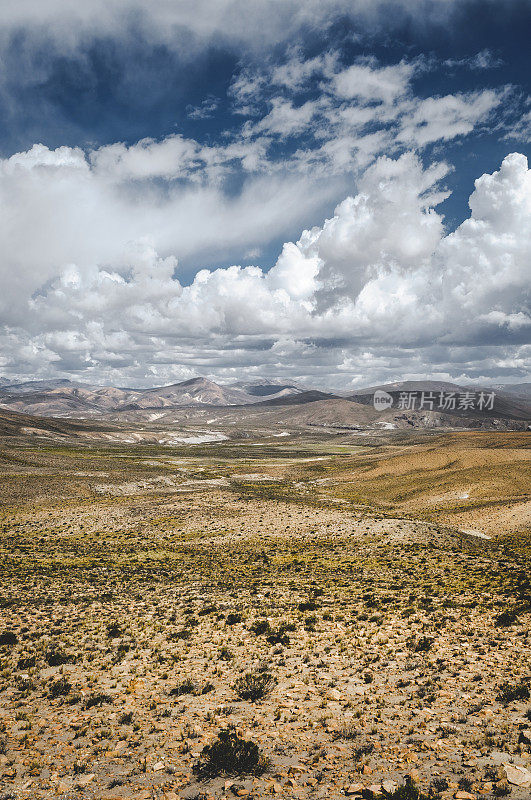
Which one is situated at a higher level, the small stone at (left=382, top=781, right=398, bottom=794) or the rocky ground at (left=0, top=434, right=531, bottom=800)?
the small stone at (left=382, top=781, right=398, bottom=794)

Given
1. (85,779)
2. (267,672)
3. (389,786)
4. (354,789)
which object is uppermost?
(389,786)

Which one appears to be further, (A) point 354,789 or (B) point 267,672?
(B) point 267,672

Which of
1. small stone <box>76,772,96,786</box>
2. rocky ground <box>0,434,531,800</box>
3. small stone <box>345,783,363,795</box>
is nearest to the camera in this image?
small stone <box>345,783,363,795</box>

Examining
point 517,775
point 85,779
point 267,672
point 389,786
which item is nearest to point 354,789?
point 389,786

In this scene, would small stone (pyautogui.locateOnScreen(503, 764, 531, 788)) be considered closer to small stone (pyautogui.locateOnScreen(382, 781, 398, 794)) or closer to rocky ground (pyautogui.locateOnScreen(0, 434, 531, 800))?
rocky ground (pyautogui.locateOnScreen(0, 434, 531, 800))

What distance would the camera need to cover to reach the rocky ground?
10.8 m

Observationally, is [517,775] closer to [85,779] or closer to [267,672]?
[267,672]

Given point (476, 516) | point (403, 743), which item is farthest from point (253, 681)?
point (476, 516)

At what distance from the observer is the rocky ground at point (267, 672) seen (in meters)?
10.8

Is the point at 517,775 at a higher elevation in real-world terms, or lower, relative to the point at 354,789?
higher

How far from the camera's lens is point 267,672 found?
56.4 feet

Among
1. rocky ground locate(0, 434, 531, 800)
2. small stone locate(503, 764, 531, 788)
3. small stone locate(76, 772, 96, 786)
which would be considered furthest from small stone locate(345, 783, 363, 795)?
small stone locate(76, 772, 96, 786)

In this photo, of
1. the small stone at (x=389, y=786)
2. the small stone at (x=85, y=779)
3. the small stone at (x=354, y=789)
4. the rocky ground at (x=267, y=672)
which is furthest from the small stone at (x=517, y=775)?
the small stone at (x=85, y=779)

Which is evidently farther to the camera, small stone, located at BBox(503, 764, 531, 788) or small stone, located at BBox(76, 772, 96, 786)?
small stone, located at BBox(76, 772, 96, 786)
